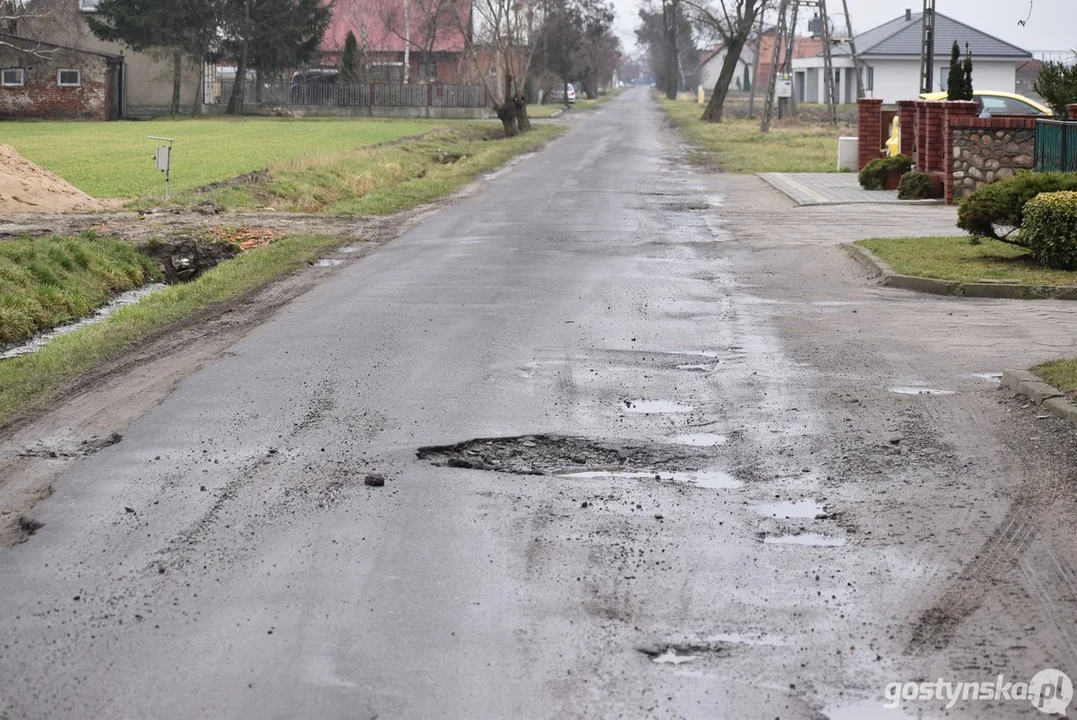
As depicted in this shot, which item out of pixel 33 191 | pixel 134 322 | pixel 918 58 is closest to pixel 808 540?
pixel 134 322

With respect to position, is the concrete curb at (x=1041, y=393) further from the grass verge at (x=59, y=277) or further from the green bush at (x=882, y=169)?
the green bush at (x=882, y=169)

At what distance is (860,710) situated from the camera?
14.4 feet

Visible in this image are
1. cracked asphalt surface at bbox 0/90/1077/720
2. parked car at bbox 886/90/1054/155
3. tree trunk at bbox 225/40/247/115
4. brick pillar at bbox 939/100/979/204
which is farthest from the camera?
tree trunk at bbox 225/40/247/115

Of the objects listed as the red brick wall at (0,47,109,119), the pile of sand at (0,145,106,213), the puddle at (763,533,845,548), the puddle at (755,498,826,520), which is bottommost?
the puddle at (763,533,845,548)

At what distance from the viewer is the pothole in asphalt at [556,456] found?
7.23 m

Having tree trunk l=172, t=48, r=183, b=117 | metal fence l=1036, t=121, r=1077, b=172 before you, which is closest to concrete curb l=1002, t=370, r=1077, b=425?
metal fence l=1036, t=121, r=1077, b=172

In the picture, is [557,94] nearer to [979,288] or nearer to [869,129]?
[869,129]

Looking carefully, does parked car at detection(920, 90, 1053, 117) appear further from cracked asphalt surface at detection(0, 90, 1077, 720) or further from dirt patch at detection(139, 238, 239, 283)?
cracked asphalt surface at detection(0, 90, 1077, 720)

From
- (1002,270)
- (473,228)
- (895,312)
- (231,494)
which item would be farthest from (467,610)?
(473,228)

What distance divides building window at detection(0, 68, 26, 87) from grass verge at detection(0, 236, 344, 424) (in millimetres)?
52123

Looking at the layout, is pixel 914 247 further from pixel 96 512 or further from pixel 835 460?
pixel 96 512

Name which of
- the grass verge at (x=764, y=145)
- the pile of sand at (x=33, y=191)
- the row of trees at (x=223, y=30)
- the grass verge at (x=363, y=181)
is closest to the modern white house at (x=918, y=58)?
the grass verge at (x=764, y=145)

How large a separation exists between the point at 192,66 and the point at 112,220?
54.1 meters

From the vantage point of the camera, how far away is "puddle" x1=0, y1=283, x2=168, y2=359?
39.6ft
